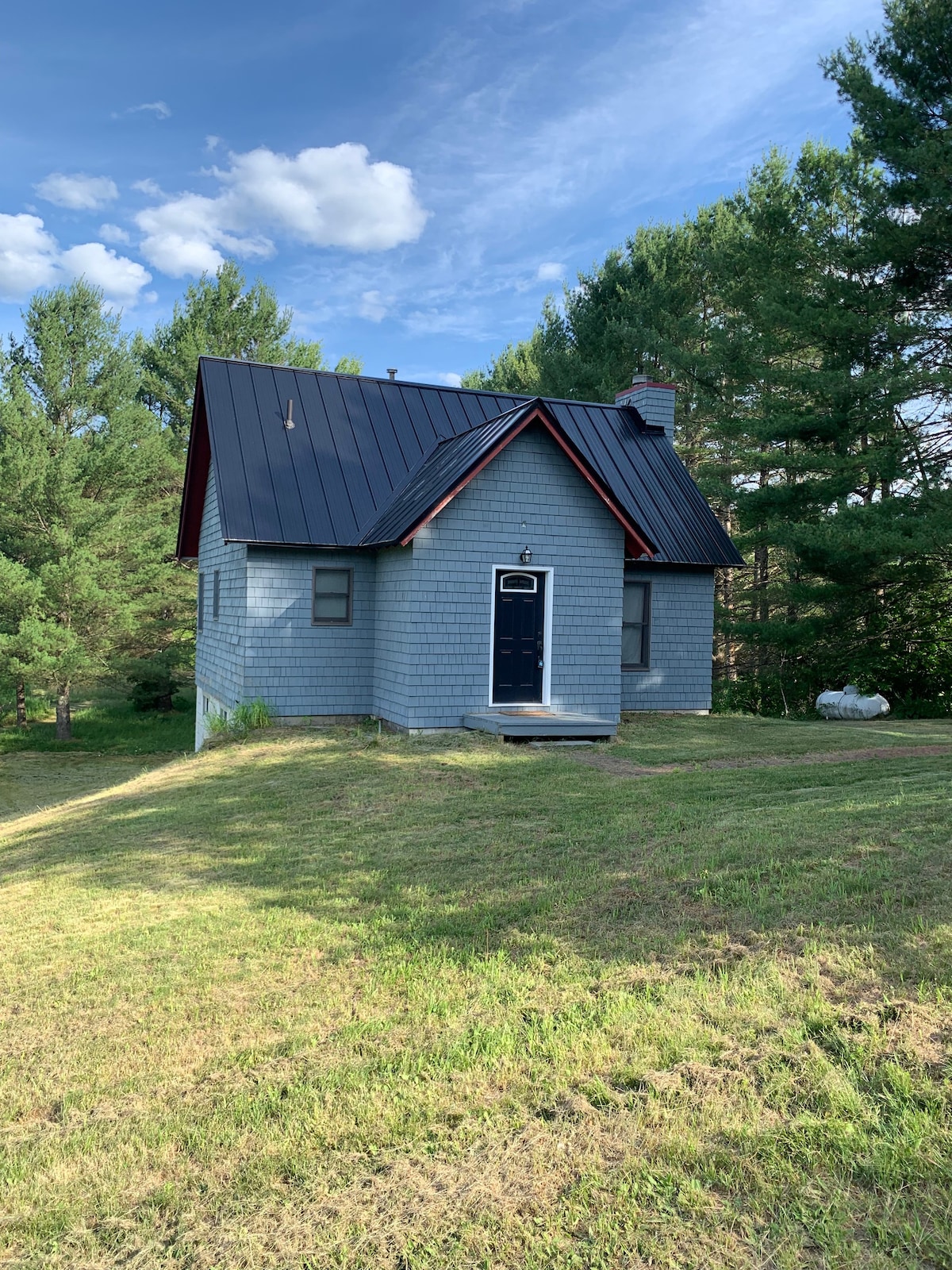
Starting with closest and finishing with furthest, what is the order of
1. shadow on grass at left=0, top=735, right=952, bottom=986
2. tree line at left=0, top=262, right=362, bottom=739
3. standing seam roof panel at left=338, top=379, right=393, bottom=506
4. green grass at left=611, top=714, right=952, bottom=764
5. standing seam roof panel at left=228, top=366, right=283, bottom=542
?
1. shadow on grass at left=0, top=735, right=952, bottom=986
2. green grass at left=611, top=714, right=952, bottom=764
3. standing seam roof panel at left=228, top=366, right=283, bottom=542
4. standing seam roof panel at left=338, top=379, right=393, bottom=506
5. tree line at left=0, top=262, right=362, bottom=739

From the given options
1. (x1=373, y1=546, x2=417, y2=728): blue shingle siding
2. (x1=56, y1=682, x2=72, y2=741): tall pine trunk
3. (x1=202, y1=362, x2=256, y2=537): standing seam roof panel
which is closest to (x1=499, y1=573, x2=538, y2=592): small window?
(x1=373, y1=546, x2=417, y2=728): blue shingle siding

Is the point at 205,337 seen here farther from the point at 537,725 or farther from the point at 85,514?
the point at 537,725

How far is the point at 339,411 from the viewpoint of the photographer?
56.2ft

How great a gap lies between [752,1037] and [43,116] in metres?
22.4

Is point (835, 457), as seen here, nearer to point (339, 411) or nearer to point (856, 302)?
point (856, 302)

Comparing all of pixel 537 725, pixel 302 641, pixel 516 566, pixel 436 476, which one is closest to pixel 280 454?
pixel 436 476

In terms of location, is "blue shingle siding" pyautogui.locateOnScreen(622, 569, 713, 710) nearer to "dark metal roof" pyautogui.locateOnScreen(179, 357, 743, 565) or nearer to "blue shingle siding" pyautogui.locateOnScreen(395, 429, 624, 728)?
"dark metal roof" pyautogui.locateOnScreen(179, 357, 743, 565)

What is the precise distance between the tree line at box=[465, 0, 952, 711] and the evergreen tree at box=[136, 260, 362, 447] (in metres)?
14.5

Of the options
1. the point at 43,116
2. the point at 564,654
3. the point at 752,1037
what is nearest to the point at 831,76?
the point at 564,654

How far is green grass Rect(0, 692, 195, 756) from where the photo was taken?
1034 inches

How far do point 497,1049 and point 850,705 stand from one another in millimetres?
18048

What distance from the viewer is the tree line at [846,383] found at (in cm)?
1800

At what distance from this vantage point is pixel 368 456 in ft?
54.3

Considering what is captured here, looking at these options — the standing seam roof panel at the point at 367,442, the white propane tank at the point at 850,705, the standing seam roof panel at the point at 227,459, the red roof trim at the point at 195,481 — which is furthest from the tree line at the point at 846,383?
the red roof trim at the point at 195,481
